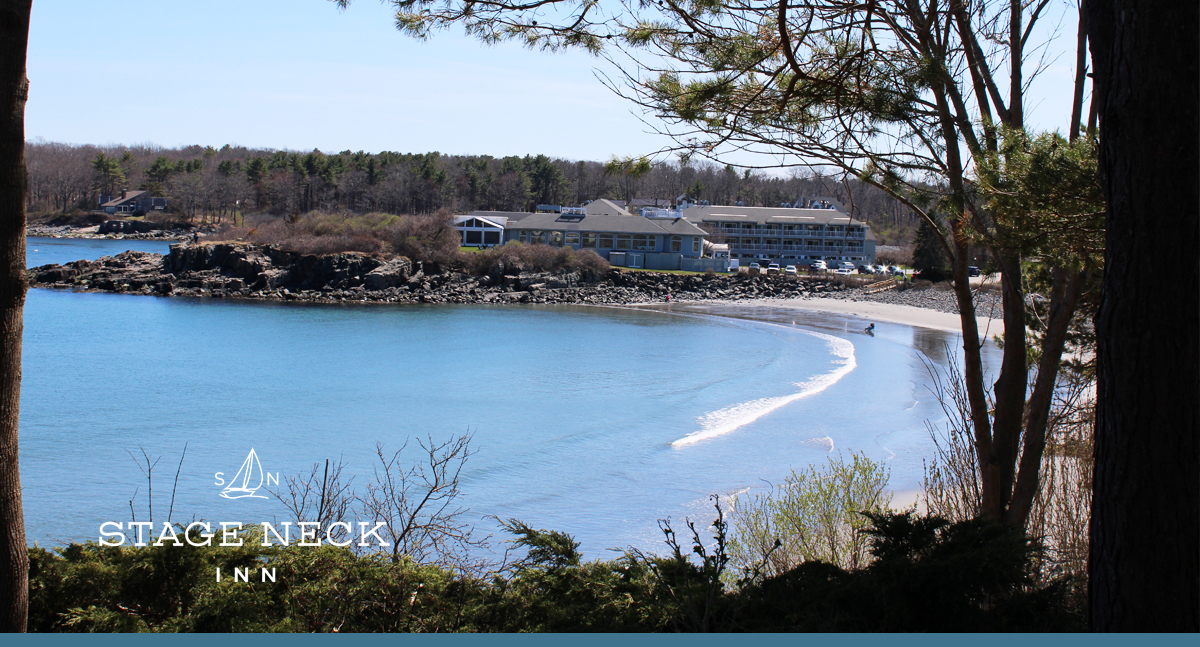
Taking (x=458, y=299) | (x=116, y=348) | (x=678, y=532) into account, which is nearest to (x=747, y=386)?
(x=678, y=532)

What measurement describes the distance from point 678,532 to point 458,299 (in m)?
47.9

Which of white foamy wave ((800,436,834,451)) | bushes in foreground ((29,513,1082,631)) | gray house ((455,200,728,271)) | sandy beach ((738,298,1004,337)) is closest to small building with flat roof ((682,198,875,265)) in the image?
gray house ((455,200,728,271))

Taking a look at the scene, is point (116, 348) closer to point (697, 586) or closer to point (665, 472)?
point (665, 472)

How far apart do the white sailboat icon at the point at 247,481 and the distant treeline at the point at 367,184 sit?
74490 mm

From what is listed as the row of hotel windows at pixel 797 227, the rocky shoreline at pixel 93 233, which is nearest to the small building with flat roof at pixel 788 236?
the row of hotel windows at pixel 797 227

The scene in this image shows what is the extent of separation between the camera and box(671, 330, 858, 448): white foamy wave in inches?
728

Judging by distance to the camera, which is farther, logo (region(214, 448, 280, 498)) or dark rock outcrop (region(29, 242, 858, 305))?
dark rock outcrop (region(29, 242, 858, 305))

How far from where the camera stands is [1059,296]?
5523 mm

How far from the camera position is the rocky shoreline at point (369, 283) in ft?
184

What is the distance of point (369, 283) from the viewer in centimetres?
5841

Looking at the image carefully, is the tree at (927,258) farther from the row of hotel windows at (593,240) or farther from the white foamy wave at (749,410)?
the white foamy wave at (749,410)

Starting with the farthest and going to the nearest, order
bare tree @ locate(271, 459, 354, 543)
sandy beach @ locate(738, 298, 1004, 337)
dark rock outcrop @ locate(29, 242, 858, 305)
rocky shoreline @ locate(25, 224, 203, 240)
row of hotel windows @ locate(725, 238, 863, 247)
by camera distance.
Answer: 1. rocky shoreline @ locate(25, 224, 203, 240)
2. row of hotel windows @ locate(725, 238, 863, 247)
3. dark rock outcrop @ locate(29, 242, 858, 305)
4. sandy beach @ locate(738, 298, 1004, 337)
5. bare tree @ locate(271, 459, 354, 543)

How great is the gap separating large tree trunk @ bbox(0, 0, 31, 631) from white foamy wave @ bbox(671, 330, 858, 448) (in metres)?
14.9

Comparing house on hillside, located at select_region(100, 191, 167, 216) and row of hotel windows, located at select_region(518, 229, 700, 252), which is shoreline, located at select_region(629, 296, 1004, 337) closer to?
row of hotel windows, located at select_region(518, 229, 700, 252)
